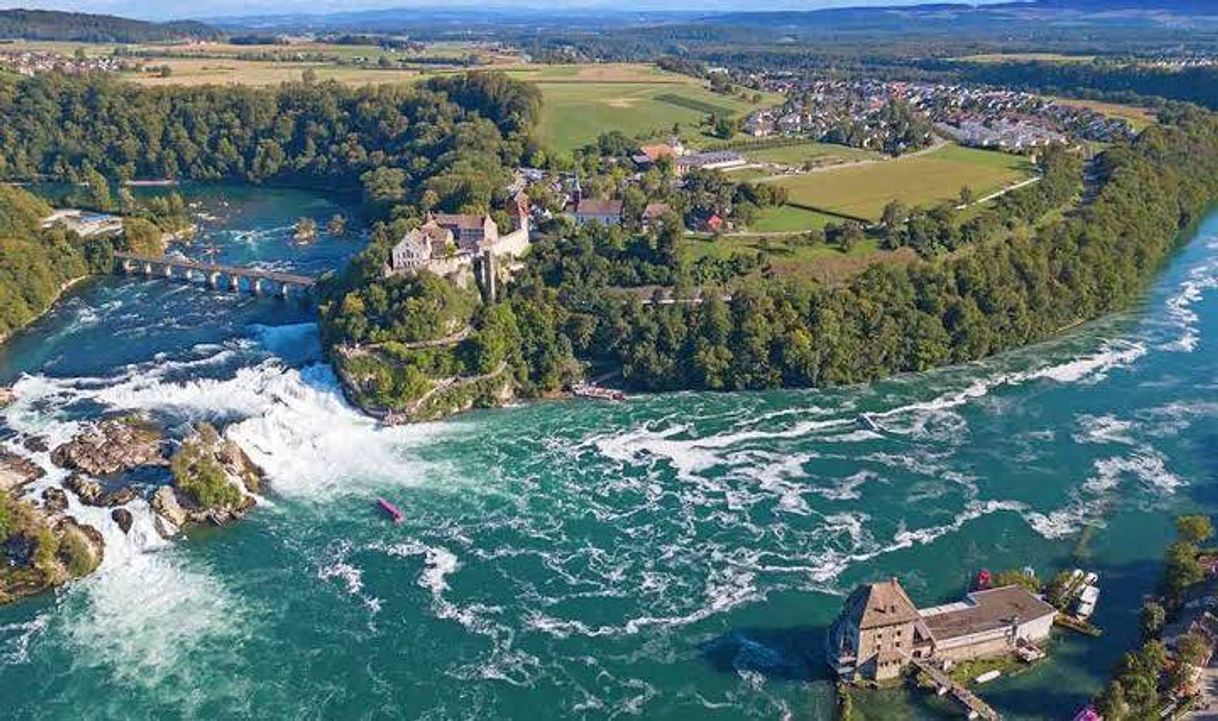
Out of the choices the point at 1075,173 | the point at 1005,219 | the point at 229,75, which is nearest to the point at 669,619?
the point at 1005,219

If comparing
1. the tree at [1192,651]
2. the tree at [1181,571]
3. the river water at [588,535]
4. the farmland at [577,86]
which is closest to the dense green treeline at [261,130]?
the farmland at [577,86]

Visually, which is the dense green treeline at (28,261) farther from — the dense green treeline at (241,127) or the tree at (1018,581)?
the tree at (1018,581)

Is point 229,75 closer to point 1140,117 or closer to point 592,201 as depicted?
point 592,201

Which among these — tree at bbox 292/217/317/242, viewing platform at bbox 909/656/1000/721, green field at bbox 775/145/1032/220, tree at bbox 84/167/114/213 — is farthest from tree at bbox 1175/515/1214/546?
tree at bbox 84/167/114/213

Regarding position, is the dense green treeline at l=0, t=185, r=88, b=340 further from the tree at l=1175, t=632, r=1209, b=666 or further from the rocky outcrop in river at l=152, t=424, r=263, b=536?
the tree at l=1175, t=632, r=1209, b=666

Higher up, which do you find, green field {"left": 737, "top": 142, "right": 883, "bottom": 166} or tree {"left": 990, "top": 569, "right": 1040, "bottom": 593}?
green field {"left": 737, "top": 142, "right": 883, "bottom": 166}

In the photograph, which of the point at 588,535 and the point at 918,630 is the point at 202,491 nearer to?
the point at 588,535

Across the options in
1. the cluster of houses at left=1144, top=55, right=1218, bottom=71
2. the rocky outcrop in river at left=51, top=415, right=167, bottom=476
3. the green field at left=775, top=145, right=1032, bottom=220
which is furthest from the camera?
the cluster of houses at left=1144, top=55, right=1218, bottom=71
